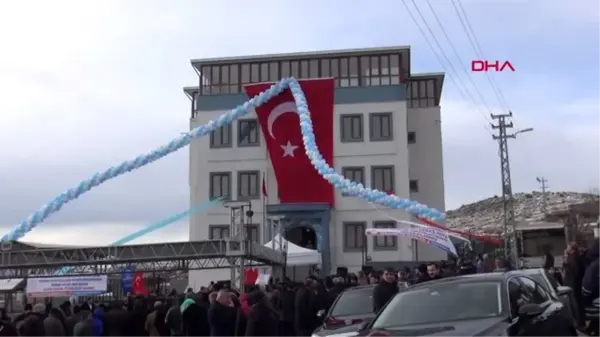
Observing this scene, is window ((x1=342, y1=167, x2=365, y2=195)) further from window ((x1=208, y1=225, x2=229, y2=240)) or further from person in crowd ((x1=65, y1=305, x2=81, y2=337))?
person in crowd ((x1=65, y1=305, x2=81, y2=337))

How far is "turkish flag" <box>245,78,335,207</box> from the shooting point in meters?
38.2

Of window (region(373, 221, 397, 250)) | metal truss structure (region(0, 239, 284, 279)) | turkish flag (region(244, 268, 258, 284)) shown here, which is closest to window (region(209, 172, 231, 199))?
window (region(373, 221, 397, 250))

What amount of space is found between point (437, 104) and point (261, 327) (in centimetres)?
3608

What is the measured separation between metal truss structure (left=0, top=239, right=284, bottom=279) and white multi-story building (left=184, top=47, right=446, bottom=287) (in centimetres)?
1451

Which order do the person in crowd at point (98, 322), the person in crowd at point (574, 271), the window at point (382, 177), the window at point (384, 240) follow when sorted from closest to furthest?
the person in crowd at point (574, 271), the person in crowd at point (98, 322), the window at point (384, 240), the window at point (382, 177)

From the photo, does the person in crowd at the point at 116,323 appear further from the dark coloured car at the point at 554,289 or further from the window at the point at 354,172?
the window at the point at 354,172

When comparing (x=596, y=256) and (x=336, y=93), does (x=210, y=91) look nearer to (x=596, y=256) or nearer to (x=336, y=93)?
(x=336, y=93)

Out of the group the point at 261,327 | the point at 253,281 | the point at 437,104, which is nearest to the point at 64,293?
the point at 253,281

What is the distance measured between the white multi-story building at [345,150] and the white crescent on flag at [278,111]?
307 cm

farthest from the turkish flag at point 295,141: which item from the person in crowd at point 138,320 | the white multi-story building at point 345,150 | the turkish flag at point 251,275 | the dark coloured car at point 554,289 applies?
the dark coloured car at point 554,289

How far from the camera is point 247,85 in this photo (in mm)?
39844

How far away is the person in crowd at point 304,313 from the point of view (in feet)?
45.6

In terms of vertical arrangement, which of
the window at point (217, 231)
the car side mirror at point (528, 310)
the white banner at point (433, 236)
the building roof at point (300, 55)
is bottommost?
the car side mirror at point (528, 310)

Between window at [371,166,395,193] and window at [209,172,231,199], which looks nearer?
window at [371,166,395,193]
